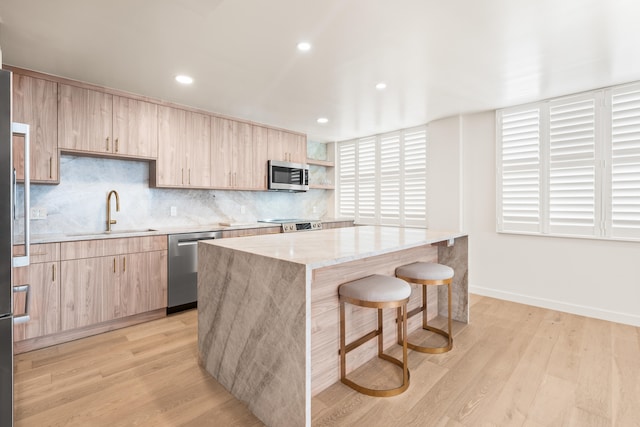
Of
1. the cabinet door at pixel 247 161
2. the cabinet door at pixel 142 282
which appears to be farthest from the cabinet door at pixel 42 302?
the cabinet door at pixel 247 161

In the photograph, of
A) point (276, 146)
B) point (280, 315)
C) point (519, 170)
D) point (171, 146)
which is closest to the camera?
point (280, 315)

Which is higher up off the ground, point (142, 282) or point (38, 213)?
point (38, 213)

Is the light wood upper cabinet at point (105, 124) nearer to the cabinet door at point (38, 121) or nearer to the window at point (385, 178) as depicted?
the cabinet door at point (38, 121)

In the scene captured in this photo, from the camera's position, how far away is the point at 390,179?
4977 millimetres

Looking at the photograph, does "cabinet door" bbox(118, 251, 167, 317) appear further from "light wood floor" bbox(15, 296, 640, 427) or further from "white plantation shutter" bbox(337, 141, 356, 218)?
"white plantation shutter" bbox(337, 141, 356, 218)

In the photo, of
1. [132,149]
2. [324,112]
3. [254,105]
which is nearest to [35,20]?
[132,149]

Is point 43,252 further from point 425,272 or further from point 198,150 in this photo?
point 425,272

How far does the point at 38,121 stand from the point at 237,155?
198 centimetres

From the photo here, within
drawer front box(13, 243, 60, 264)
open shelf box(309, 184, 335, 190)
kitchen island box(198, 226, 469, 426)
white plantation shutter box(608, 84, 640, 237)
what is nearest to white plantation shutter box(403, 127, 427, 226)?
open shelf box(309, 184, 335, 190)

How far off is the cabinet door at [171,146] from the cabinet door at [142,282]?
87cm

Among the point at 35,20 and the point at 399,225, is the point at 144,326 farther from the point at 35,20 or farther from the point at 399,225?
the point at 399,225

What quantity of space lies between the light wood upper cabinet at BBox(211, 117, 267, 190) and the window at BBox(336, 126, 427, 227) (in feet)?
5.81

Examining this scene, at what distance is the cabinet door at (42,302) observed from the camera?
243 cm

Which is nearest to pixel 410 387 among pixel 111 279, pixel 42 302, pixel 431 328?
pixel 431 328
